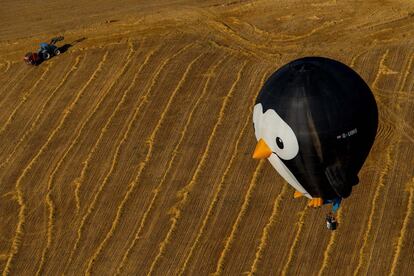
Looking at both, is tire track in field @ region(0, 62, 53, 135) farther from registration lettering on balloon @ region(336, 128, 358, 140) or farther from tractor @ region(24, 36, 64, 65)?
registration lettering on balloon @ region(336, 128, 358, 140)

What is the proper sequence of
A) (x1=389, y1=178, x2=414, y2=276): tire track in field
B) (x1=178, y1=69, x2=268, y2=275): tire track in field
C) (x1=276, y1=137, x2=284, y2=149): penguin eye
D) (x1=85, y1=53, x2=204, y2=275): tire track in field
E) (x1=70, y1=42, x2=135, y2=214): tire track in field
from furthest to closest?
(x1=70, y1=42, x2=135, y2=214): tire track in field < (x1=85, y1=53, x2=204, y2=275): tire track in field < (x1=178, y1=69, x2=268, y2=275): tire track in field < (x1=389, y1=178, x2=414, y2=276): tire track in field < (x1=276, y1=137, x2=284, y2=149): penguin eye

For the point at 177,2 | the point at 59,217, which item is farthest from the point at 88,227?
the point at 177,2

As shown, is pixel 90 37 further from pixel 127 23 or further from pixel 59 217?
pixel 59 217

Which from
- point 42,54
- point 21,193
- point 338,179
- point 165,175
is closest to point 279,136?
point 338,179

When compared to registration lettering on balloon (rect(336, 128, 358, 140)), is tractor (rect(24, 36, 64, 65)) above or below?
above

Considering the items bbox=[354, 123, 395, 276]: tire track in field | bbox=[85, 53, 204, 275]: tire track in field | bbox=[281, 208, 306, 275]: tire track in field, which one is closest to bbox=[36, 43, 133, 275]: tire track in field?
bbox=[85, 53, 204, 275]: tire track in field

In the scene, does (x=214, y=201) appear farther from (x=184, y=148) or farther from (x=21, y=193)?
(x=21, y=193)

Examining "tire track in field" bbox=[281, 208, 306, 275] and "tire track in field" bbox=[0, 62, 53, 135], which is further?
"tire track in field" bbox=[0, 62, 53, 135]
